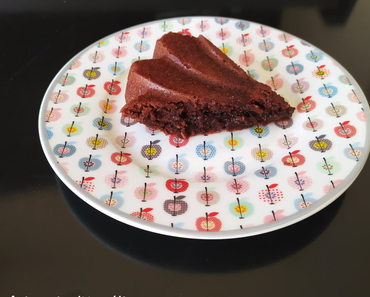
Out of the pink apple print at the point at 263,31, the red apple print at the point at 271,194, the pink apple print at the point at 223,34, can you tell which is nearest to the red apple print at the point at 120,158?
the red apple print at the point at 271,194

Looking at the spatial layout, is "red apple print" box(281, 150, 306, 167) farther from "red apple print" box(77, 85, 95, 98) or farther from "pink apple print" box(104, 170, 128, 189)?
"red apple print" box(77, 85, 95, 98)

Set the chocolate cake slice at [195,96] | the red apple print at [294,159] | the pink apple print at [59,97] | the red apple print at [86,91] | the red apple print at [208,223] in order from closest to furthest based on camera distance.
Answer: the red apple print at [208,223], the red apple print at [294,159], the chocolate cake slice at [195,96], the pink apple print at [59,97], the red apple print at [86,91]

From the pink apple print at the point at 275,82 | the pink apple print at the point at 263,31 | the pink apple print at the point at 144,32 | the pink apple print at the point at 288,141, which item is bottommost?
the pink apple print at the point at 288,141

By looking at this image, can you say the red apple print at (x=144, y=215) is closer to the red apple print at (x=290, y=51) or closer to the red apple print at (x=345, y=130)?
the red apple print at (x=345, y=130)

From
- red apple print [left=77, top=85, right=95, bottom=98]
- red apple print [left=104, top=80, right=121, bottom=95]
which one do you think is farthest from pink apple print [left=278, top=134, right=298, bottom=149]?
red apple print [left=77, top=85, right=95, bottom=98]

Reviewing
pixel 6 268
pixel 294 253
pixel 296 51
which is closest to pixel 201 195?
pixel 294 253
